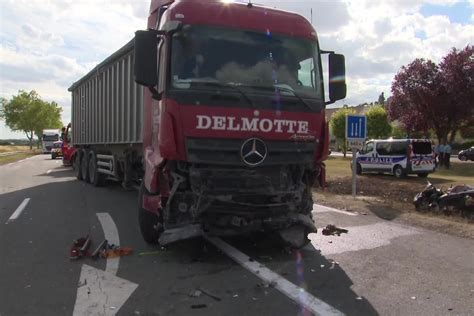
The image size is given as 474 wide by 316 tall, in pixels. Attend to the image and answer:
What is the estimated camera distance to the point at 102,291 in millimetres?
5648

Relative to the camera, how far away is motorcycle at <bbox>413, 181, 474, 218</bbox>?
10.9m

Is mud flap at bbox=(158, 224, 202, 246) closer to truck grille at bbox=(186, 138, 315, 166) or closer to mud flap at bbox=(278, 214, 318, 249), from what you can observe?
truck grille at bbox=(186, 138, 315, 166)

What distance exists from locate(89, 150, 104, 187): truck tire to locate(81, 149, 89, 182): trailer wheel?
51cm

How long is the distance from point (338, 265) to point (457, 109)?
2744 centimetres

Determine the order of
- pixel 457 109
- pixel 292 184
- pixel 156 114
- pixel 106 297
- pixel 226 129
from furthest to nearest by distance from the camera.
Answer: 1. pixel 457 109
2. pixel 156 114
3. pixel 292 184
4. pixel 226 129
5. pixel 106 297

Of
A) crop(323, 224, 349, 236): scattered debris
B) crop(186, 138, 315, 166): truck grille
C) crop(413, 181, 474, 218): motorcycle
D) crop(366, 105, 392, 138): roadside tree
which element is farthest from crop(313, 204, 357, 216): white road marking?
crop(366, 105, 392, 138): roadside tree

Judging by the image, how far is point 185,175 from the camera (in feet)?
22.0

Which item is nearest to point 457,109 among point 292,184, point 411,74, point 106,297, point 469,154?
point 411,74

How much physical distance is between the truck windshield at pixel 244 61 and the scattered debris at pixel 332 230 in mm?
2588

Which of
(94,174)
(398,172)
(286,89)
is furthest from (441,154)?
(286,89)

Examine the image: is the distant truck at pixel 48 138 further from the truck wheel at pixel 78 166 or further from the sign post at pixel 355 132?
the sign post at pixel 355 132

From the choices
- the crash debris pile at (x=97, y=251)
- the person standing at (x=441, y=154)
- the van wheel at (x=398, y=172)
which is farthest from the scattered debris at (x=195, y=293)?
the person standing at (x=441, y=154)

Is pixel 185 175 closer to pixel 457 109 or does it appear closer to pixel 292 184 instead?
pixel 292 184

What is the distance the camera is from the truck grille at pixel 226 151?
6.51 m
